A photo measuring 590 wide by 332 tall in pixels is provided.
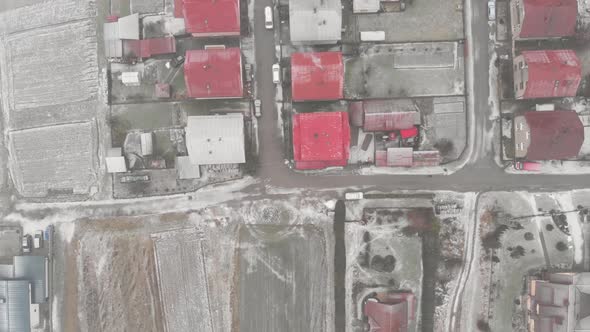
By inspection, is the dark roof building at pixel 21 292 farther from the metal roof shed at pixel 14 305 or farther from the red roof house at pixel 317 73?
the red roof house at pixel 317 73

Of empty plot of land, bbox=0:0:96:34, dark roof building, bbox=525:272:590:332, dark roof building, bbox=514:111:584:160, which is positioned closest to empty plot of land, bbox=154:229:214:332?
empty plot of land, bbox=0:0:96:34

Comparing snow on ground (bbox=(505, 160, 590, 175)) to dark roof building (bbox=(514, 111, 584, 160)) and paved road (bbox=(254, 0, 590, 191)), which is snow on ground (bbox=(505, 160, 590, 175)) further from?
dark roof building (bbox=(514, 111, 584, 160))

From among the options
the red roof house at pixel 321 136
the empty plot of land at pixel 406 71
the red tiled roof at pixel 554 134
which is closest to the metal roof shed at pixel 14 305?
the red roof house at pixel 321 136

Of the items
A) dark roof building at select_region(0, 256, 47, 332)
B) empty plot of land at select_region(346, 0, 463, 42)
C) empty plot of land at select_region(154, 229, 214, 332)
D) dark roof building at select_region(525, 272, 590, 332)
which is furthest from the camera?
empty plot of land at select_region(154, 229, 214, 332)

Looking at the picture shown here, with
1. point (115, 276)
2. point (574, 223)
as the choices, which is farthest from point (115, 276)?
point (574, 223)

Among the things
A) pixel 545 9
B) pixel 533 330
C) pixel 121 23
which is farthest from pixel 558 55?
pixel 121 23

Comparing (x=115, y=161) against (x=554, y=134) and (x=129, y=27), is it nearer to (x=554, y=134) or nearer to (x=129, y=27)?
(x=129, y=27)

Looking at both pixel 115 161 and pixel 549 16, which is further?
pixel 115 161
